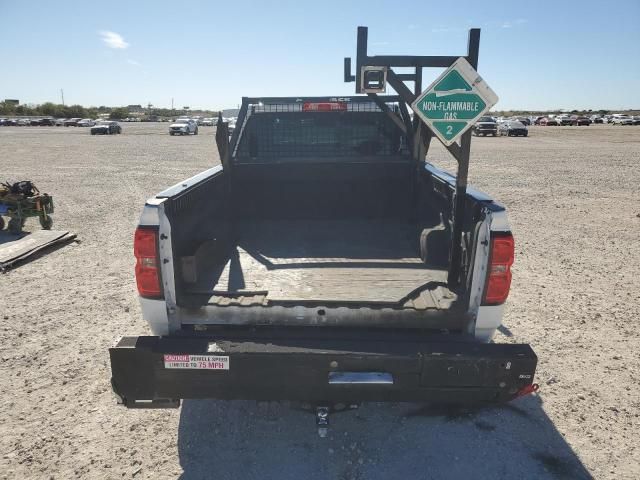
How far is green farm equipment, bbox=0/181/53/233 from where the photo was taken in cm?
791

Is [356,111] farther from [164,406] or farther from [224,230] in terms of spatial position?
[164,406]

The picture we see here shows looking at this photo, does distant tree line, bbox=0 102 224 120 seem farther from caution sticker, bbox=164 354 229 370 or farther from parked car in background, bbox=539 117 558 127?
caution sticker, bbox=164 354 229 370

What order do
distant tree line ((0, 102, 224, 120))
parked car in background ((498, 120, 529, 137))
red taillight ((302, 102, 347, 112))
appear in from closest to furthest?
1. red taillight ((302, 102, 347, 112))
2. parked car in background ((498, 120, 529, 137))
3. distant tree line ((0, 102, 224, 120))

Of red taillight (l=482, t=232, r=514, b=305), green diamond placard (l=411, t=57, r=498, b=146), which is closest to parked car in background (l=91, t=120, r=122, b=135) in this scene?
green diamond placard (l=411, t=57, r=498, b=146)

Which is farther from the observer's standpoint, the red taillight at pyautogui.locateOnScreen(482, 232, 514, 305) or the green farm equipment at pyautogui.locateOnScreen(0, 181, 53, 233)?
the green farm equipment at pyautogui.locateOnScreen(0, 181, 53, 233)

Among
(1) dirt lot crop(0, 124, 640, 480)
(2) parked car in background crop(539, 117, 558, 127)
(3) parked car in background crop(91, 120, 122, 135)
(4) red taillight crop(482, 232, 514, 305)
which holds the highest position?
(2) parked car in background crop(539, 117, 558, 127)

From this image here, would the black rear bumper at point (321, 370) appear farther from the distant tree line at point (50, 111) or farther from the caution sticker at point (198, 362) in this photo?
the distant tree line at point (50, 111)

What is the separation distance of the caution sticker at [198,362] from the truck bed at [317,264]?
492mm

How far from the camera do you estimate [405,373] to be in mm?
2486

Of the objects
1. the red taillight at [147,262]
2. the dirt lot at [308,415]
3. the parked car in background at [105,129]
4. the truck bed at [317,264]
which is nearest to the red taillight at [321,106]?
the truck bed at [317,264]

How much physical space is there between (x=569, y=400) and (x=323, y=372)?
7.51 feet

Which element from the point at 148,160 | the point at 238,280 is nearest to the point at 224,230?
the point at 238,280

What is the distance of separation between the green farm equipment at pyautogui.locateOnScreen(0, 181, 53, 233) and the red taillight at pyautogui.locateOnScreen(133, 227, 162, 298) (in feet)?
22.1

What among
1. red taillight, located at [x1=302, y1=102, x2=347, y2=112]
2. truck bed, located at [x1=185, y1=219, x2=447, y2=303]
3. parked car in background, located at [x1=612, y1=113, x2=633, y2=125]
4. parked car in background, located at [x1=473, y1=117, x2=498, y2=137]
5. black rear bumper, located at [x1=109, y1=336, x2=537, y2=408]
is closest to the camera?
black rear bumper, located at [x1=109, y1=336, x2=537, y2=408]
